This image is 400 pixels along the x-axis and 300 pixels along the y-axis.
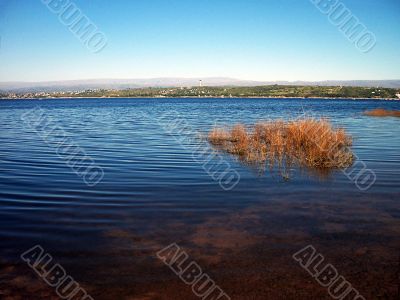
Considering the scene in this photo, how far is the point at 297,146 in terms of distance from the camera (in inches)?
709

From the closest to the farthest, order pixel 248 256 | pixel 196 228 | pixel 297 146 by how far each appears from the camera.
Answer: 1. pixel 248 256
2. pixel 196 228
3. pixel 297 146

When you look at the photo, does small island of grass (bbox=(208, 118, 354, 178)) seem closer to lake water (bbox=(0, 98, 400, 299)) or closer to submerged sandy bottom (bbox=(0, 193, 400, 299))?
lake water (bbox=(0, 98, 400, 299))

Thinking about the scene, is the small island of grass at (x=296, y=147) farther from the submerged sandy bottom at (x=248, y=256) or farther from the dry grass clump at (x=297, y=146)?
the submerged sandy bottom at (x=248, y=256)

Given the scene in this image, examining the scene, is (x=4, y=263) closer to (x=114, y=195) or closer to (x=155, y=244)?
(x=155, y=244)

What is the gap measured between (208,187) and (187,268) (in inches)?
208

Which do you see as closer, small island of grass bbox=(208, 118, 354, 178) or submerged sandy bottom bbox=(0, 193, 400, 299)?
submerged sandy bottom bbox=(0, 193, 400, 299)

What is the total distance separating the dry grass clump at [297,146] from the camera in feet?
49.4

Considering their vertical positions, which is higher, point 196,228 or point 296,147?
point 296,147

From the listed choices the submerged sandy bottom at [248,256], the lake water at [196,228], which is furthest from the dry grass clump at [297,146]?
the submerged sandy bottom at [248,256]

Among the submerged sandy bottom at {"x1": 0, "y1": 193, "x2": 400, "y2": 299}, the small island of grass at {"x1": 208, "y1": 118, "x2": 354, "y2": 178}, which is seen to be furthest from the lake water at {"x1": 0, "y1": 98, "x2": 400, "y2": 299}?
the small island of grass at {"x1": 208, "y1": 118, "x2": 354, "y2": 178}

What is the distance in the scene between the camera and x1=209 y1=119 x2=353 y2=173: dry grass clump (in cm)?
1505

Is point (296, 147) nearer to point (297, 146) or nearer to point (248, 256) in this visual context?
point (297, 146)

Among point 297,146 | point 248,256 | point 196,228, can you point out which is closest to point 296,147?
point 297,146

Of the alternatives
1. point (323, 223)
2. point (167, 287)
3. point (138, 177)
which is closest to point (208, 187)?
point (138, 177)
